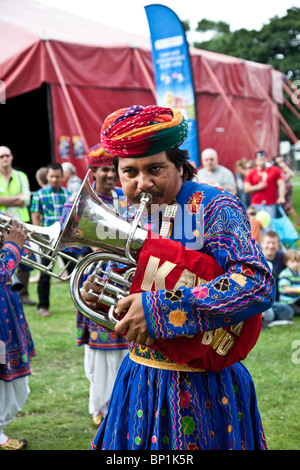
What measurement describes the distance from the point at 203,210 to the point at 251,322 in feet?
1.46

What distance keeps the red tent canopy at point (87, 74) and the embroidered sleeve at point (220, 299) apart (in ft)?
28.5

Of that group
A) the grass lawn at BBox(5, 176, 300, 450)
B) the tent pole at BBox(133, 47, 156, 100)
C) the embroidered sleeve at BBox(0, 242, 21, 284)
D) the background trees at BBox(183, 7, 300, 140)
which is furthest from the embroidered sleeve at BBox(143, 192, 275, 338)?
the background trees at BBox(183, 7, 300, 140)

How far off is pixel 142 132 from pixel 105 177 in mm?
2467

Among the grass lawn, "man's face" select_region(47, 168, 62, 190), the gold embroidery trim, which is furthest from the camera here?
"man's face" select_region(47, 168, 62, 190)

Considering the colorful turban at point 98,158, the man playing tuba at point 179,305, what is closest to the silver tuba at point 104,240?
the man playing tuba at point 179,305

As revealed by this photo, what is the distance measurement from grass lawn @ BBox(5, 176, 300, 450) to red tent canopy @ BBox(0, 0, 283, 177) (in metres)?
4.75

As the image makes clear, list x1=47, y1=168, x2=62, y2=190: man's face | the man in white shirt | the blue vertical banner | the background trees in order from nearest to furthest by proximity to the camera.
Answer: x1=47, y1=168, x2=62, y2=190: man's face → the blue vertical banner → the man in white shirt → the background trees

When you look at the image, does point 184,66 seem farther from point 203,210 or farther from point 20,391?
point 203,210

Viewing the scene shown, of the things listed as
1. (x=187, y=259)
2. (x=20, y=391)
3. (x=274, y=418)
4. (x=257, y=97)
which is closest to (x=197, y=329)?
(x=187, y=259)

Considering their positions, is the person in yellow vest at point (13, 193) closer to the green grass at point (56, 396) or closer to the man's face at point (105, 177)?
the green grass at point (56, 396)

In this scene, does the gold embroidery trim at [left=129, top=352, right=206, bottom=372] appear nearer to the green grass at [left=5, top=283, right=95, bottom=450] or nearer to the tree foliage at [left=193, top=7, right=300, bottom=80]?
the green grass at [left=5, top=283, right=95, bottom=450]

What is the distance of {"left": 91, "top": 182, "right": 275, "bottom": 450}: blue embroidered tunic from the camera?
6.10ft

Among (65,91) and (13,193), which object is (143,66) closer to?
(65,91)

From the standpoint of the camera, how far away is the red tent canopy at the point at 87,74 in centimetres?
1009
